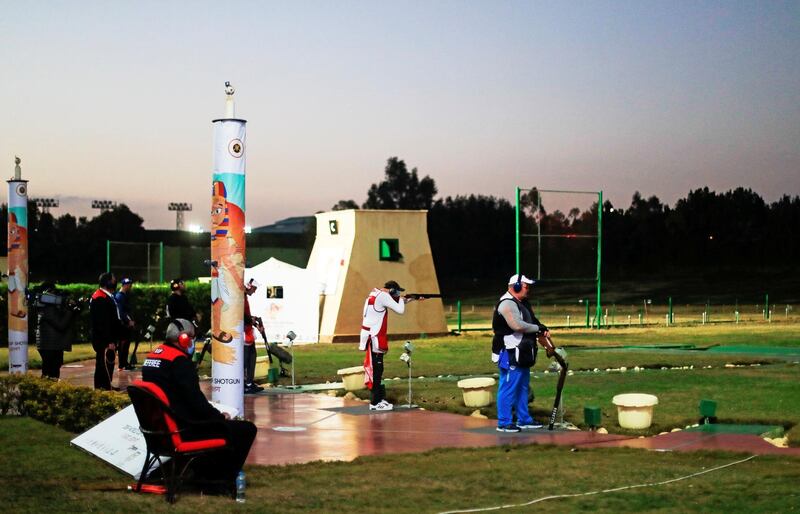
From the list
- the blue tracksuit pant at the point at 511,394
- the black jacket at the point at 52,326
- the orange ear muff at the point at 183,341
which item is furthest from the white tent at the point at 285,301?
the orange ear muff at the point at 183,341

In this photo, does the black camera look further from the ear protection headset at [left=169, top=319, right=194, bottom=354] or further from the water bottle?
the water bottle

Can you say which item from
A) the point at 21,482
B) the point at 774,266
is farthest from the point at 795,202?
the point at 21,482

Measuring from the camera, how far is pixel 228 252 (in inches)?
536

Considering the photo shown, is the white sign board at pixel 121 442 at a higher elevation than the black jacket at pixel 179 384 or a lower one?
lower

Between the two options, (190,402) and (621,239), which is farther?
(621,239)

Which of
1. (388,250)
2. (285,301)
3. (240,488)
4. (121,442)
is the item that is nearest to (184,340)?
(240,488)

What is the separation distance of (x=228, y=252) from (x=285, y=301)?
24.8 metres

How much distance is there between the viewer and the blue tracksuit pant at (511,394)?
15242 mm

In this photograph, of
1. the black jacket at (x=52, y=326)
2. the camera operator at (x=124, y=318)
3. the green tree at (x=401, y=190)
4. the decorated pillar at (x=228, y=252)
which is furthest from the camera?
the green tree at (x=401, y=190)

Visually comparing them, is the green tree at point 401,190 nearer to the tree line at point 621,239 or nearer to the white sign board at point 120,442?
the tree line at point 621,239

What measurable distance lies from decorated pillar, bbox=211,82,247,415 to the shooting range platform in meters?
0.99

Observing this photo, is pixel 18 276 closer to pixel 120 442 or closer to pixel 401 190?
pixel 120 442

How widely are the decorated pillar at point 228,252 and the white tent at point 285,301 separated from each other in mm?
23981

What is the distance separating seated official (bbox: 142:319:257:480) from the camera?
10180mm
